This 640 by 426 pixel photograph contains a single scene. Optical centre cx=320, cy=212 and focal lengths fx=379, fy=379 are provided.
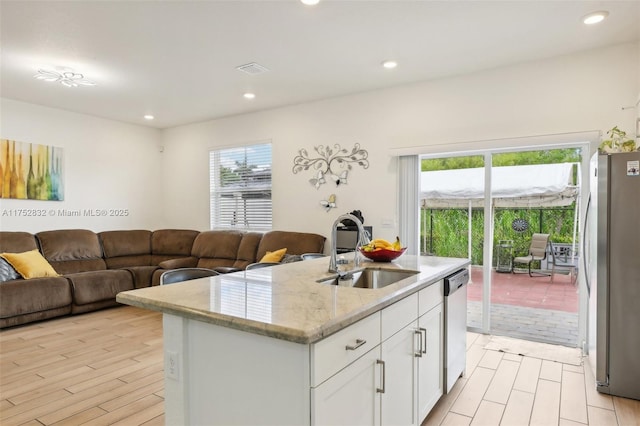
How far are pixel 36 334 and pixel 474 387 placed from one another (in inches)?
166

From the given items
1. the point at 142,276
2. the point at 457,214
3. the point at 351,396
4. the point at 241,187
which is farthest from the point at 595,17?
the point at 142,276

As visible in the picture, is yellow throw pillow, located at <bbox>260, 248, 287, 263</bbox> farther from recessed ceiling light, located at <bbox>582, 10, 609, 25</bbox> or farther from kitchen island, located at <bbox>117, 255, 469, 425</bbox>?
recessed ceiling light, located at <bbox>582, 10, 609, 25</bbox>

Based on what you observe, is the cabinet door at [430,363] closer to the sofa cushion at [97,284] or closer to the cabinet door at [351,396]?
the cabinet door at [351,396]

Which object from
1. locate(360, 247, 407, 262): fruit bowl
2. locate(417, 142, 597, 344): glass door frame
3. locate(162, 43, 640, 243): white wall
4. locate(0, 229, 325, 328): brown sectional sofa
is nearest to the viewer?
locate(360, 247, 407, 262): fruit bowl

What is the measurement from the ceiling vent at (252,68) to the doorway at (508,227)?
2.04 m

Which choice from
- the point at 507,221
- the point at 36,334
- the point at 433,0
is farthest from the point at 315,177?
the point at 36,334

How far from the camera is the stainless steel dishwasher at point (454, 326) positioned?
2.46 m

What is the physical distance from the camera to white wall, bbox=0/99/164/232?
4988mm

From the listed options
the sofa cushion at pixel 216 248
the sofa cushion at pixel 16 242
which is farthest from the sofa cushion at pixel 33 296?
the sofa cushion at pixel 216 248

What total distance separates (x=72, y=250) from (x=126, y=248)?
0.75 metres

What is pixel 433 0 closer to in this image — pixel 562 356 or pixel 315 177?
pixel 315 177

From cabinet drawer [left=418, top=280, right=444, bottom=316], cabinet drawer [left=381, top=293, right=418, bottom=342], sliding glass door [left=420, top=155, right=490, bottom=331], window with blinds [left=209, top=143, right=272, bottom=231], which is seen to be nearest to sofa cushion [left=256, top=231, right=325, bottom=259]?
window with blinds [left=209, top=143, right=272, bottom=231]

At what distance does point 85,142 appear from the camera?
568 cm

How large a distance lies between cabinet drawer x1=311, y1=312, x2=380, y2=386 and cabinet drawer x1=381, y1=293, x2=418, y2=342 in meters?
0.07
